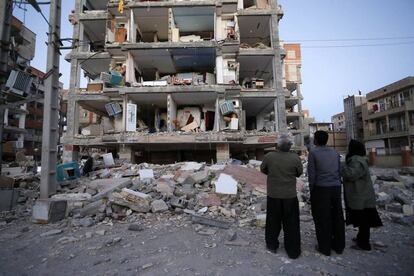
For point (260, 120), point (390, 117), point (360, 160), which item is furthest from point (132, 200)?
point (390, 117)

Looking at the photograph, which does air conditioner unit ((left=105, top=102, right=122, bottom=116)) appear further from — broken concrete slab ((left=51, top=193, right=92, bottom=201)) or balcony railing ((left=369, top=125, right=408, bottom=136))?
balcony railing ((left=369, top=125, right=408, bottom=136))

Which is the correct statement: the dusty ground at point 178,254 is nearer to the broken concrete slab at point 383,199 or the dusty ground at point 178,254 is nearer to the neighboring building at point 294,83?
the broken concrete slab at point 383,199

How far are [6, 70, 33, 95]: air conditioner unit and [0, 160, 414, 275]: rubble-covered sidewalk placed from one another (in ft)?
10.7

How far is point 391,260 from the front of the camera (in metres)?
3.54

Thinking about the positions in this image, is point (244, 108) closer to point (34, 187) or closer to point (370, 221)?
point (34, 187)

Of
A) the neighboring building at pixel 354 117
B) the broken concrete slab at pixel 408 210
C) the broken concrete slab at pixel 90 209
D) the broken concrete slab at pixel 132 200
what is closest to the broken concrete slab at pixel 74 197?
the broken concrete slab at pixel 90 209

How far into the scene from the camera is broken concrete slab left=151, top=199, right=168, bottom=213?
617 centimetres

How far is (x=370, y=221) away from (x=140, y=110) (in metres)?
19.4

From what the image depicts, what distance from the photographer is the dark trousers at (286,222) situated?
11.8 ft

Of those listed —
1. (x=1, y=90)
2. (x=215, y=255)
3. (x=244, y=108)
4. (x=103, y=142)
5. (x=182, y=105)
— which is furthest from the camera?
(x=244, y=108)

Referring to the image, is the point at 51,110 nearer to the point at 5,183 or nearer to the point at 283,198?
the point at 5,183

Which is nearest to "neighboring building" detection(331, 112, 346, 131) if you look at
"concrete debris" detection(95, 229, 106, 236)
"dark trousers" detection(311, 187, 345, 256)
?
"dark trousers" detection(311, 187, 345, 256)

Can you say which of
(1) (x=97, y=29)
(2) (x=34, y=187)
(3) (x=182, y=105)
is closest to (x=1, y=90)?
(2) (x=34, y=187)

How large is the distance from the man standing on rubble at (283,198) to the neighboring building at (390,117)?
116 ft
